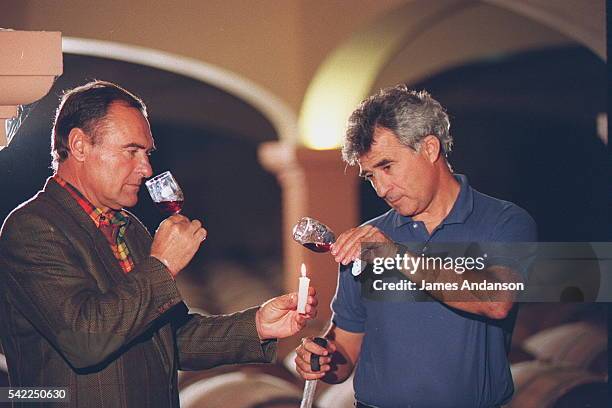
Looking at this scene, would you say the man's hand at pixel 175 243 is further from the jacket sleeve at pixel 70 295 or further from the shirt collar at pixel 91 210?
the shirt collar at pixel 91 210

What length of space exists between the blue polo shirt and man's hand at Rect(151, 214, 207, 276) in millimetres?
507

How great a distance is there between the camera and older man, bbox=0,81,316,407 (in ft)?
5.98

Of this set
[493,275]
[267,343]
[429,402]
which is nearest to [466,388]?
[429,402]

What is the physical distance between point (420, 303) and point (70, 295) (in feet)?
2.82

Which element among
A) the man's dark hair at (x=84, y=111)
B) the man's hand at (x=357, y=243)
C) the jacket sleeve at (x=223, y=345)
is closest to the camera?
the man's hand at (x=357, y=243)

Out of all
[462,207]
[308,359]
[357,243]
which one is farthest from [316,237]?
[462,207]

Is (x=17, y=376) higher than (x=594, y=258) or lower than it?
lower

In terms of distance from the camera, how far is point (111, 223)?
203 cm

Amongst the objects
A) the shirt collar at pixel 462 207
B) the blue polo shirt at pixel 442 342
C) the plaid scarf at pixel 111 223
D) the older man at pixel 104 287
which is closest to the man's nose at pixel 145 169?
the older man at pixel 104 287

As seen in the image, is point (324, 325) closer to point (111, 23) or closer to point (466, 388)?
point (466, 388)

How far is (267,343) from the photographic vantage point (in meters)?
2.13

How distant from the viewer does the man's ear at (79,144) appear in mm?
2020

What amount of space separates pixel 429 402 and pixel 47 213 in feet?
3.35

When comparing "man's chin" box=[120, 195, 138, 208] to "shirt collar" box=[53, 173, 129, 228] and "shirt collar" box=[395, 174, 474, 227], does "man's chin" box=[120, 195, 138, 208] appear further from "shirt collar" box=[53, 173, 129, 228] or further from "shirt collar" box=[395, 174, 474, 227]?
"shirt collar" box=[395, 174, 474, 227]
